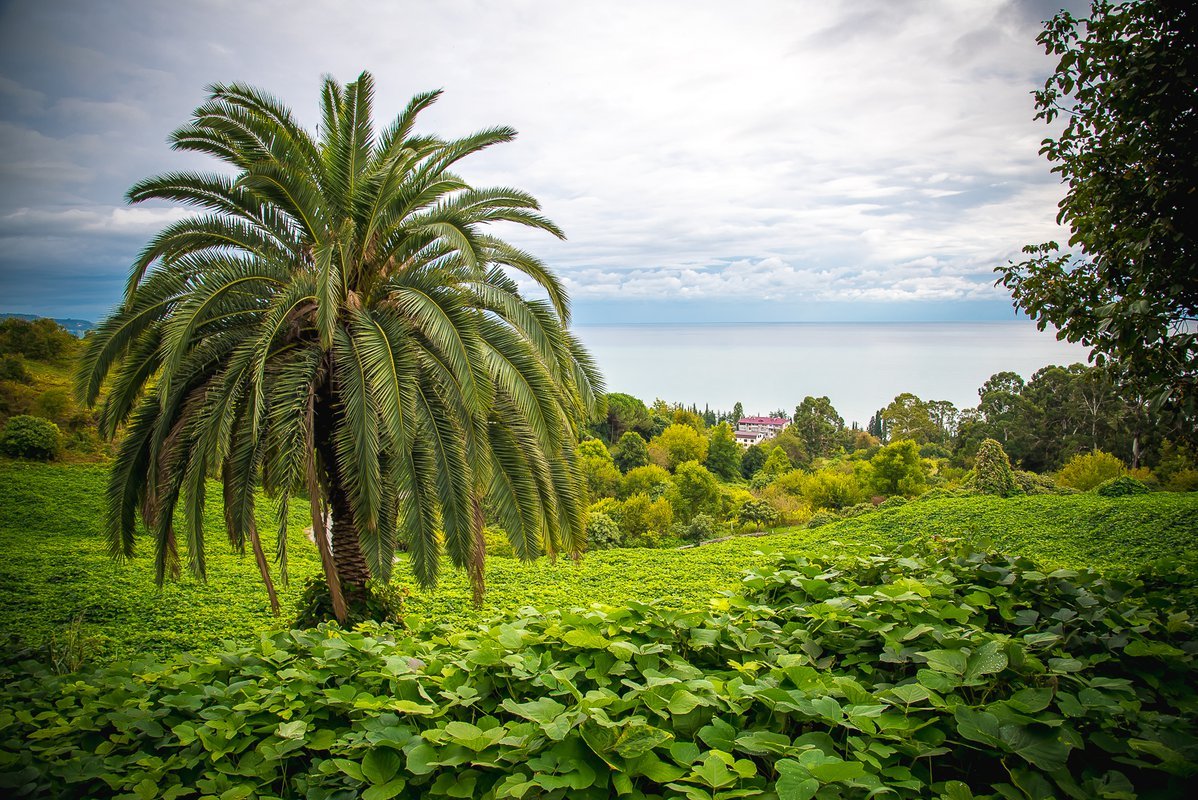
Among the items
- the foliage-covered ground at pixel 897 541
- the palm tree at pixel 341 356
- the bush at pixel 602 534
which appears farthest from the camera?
the bush at pixel 602 534

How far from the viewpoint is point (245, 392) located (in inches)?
267

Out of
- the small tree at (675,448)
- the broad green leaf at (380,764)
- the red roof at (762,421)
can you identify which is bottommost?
the broad green leaf at (380,764)

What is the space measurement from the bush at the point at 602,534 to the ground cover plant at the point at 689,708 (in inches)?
707

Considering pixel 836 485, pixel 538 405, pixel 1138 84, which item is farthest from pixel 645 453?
pixel 1138 84

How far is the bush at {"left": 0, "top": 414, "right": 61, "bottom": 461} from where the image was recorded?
1875 centimetres

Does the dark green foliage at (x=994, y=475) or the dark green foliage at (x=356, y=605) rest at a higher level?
the dark green foliage at (x=994, y=475)

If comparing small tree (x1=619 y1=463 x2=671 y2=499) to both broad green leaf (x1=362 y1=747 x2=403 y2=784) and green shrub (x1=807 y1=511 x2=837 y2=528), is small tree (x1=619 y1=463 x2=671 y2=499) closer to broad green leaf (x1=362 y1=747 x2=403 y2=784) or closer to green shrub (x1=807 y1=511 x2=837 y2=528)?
green shrub (x1=807 y1=511 x2=837 y2=528)

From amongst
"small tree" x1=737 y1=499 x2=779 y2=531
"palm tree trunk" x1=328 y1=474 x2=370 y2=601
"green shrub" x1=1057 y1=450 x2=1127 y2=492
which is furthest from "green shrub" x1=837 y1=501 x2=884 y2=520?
"palm tree trunk" x1=328 y1=474 x2=370 y2=601

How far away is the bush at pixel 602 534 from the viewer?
20844mm

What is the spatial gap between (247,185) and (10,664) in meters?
4.70

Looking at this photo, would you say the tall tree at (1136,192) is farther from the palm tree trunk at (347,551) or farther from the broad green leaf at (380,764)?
the palm tree trunk at (347,551)

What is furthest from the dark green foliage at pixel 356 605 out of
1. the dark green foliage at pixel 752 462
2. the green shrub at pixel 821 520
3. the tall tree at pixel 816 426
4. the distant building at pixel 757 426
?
the distant building at pixel 757 426

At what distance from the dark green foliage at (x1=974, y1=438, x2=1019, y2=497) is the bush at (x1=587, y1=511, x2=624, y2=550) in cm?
1187

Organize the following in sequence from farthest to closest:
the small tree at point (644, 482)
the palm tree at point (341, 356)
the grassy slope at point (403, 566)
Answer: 1. the small tree at point (644, 482)
2. the grassy slope at point (403, 566)
3. the palm tree at point (341, 356)
